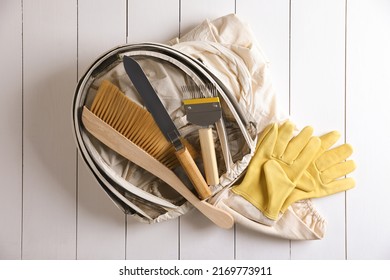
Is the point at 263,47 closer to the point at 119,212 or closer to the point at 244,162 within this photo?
the point at 244,162

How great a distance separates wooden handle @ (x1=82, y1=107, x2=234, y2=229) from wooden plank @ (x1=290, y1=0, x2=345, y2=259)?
0.25m

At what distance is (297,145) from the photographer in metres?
0.87

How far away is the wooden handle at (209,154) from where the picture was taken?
79 centimetres

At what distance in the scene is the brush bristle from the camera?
812 millimetres

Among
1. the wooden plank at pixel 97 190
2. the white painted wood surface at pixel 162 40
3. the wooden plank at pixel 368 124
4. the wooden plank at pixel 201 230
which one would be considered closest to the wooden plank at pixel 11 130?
the white painted wood surface at pixel 162 40

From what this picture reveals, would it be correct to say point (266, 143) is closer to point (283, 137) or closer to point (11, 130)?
point (283, 137)

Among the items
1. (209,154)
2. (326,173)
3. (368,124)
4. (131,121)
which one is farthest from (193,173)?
(368,124)

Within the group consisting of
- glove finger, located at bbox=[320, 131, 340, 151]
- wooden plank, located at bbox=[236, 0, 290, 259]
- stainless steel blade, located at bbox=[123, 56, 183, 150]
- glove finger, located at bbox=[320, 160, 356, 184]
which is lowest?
glove finger, located at bbox=[320, 160, 356, 184]

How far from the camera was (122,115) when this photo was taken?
819 mm

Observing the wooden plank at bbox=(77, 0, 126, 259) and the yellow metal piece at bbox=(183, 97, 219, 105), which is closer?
the yellow metal piece at bbox=(183, 97, 219, 105)

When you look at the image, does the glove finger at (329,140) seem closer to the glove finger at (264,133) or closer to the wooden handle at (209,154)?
the glove finger at (264,133)

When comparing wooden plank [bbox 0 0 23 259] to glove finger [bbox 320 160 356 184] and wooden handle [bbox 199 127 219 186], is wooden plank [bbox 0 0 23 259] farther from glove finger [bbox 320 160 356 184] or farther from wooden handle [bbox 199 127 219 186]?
glove finger [bbox 320 160 356 184]

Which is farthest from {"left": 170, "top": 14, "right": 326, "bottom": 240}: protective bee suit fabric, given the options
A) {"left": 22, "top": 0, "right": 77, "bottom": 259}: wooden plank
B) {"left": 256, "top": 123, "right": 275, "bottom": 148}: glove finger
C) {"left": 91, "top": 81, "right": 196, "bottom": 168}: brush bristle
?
{"left": 22, "top": 0, "right": 77, "bottom": 259}: wooden plank
